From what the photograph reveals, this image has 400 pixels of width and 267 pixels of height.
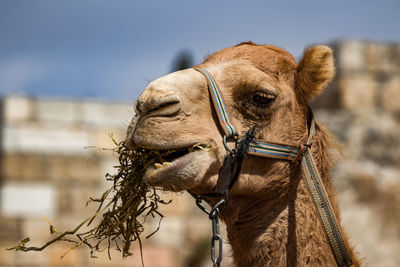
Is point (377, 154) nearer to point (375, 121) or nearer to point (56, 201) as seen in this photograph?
point (375, 121)

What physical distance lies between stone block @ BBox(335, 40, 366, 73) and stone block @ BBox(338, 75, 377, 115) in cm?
18

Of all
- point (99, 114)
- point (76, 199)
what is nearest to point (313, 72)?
point (99, 114)

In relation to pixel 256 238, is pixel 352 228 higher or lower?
lower

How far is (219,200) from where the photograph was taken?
9.88 ft

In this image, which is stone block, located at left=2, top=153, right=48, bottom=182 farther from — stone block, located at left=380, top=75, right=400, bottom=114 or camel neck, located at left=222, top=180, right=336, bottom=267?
camel neck, located at left=222, top=180, right=336, bottom=267

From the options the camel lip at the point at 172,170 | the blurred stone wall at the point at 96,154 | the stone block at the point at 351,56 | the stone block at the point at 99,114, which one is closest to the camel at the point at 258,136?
the camel lip at the point at 172,170

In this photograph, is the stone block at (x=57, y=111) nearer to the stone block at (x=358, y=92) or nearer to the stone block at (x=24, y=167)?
the stone block at (x=24, y=167)

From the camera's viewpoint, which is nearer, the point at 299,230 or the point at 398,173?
the point at 299,230

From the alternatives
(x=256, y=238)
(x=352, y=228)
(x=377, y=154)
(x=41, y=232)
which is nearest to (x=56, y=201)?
(x=41, y=232)

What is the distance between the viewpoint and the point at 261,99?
3.13 m

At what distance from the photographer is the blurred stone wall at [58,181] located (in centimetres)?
991

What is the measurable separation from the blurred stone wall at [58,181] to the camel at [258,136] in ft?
22.3

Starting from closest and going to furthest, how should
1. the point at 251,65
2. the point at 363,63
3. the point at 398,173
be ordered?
the point at 251,65, the point at 398,173, the point at 363,63

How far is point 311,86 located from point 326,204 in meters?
0.74
